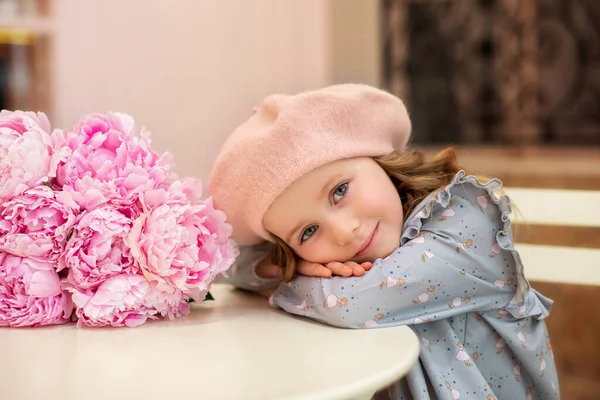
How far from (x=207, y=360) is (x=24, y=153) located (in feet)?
1.25

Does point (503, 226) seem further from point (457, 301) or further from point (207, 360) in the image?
point (207, 360)

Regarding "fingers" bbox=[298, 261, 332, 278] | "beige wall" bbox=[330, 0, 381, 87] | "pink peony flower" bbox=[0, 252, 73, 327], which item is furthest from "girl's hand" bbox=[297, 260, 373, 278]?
"beige wall" bbox=[330, 0, 381, 87]

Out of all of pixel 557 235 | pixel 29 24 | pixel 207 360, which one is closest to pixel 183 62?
pixel 29 24

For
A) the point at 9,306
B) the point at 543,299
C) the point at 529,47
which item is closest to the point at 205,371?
the point at 9,306

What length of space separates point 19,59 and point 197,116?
605 millimetres

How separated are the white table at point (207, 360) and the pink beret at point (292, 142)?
0.18m

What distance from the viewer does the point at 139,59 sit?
7.96 feet

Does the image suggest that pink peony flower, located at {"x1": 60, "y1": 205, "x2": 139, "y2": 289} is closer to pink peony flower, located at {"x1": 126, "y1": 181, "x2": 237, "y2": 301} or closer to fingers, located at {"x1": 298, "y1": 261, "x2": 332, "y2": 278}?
pink peony flower, located at {"x1": 126, "y1": 181, "x2": 237, "y2": 301}

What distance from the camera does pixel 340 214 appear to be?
3.51ft

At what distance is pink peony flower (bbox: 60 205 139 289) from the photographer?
0.95 m

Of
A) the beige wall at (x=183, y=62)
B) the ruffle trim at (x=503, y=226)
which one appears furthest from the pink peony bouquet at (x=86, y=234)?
the beige wall at (x=183, y=62)

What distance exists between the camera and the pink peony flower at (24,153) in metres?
0.96

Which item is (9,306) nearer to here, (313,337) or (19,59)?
(313,337)

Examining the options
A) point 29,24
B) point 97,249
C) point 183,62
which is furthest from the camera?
point 183,62
